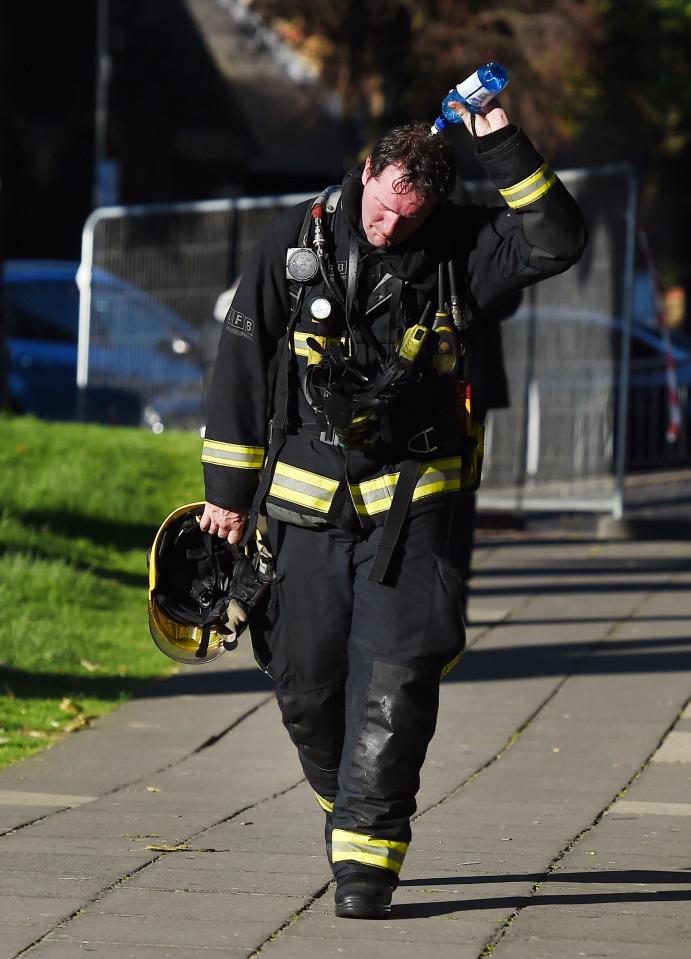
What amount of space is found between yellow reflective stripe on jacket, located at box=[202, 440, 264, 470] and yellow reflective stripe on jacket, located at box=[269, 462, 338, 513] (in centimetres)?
6

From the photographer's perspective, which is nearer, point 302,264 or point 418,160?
point 418,160

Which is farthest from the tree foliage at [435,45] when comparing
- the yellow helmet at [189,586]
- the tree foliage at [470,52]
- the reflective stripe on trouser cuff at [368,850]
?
the reflective stripe on trouser cuff at [368,850]

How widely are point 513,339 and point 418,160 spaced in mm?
8548

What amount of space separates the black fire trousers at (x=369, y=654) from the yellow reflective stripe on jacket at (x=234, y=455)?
0.58 feet

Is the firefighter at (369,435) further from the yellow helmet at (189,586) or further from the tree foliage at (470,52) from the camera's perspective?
the tree foliage at (470,52)

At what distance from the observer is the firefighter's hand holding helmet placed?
4.43 metres

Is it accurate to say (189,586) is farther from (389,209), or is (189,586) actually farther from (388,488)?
(389,209)

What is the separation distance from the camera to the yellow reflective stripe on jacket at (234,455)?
435 cm

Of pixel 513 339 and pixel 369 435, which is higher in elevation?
pixel 513 339

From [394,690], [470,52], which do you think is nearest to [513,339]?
[394,690]

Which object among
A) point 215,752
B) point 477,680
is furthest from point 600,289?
point 215,752

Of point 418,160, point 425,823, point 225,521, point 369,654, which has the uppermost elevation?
point 418,160

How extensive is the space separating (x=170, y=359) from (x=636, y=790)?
912 centimetres

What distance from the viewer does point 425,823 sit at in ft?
17.3
